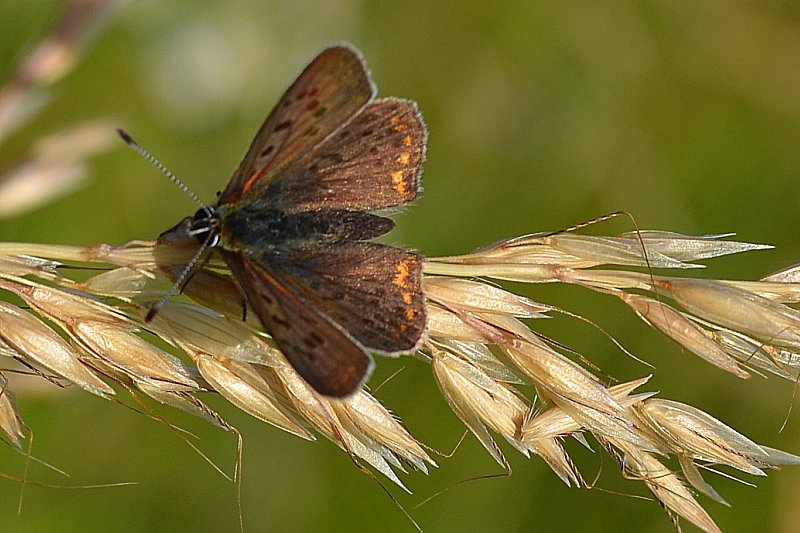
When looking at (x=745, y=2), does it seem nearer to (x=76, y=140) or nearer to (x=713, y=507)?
(x=713, y=507)

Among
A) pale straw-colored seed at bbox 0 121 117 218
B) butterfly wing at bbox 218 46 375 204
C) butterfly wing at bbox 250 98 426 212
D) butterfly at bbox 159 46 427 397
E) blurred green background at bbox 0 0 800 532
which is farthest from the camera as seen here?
blurred green background at bbox 0 0 800 532

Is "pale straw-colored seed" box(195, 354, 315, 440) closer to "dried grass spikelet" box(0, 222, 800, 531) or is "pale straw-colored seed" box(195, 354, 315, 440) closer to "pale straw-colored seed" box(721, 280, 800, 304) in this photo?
"dried grass spikelet" box(0, 222, 800, 531)

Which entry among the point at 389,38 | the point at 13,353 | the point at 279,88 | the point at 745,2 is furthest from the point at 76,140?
the point at 745,2

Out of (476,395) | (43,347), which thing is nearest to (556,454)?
(476,395)

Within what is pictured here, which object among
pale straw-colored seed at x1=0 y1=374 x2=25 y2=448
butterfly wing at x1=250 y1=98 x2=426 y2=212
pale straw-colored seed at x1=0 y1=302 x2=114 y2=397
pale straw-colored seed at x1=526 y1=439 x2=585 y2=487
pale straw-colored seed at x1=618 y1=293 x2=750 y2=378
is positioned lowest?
pale straw-colored seed at x1=526 y1=439 x2=585 y2=487

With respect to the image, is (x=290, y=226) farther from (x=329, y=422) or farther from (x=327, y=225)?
(x=329, y=422)

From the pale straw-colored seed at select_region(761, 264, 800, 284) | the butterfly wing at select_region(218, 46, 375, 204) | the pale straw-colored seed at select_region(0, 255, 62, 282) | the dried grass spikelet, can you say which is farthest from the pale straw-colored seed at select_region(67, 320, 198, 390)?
the pale straw-colored seed at select_region(761, 264, 800, 284)
